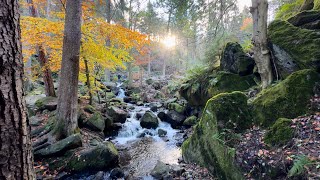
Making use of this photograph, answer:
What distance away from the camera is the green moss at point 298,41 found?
536 cm

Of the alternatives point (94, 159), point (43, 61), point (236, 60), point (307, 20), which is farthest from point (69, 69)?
point (307, 20)

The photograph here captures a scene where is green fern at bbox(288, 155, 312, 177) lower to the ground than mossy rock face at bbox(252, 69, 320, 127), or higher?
lower

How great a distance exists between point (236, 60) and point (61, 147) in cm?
744

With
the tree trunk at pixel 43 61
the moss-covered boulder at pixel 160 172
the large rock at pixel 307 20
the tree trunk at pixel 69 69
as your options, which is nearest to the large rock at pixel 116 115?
the tree trunk at pixel 43 61

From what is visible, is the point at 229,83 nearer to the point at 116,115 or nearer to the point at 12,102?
the point at 116,115

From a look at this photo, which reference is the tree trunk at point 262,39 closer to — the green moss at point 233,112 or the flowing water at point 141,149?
the green moss at point 233,112

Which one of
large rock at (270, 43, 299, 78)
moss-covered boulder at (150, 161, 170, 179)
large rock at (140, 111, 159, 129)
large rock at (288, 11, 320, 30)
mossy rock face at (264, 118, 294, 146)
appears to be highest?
large rock at (288, 11, 320, 30)

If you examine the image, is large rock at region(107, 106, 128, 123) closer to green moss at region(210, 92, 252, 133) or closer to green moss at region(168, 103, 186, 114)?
green moss at region(168, 103, 186, 114)

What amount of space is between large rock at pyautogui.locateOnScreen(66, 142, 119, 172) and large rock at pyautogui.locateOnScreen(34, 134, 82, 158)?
0.42 metres

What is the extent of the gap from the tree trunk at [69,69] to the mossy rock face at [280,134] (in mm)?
5862

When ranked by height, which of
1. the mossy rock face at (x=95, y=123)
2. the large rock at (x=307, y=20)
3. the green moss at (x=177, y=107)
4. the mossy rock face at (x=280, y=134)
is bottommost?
the mossy rock face at (x=95, y=123)

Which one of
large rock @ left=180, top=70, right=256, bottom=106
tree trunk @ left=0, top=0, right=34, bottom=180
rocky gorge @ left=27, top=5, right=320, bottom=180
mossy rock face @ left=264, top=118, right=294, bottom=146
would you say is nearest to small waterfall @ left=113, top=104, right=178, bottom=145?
rocky gorge @ left=27, top=5, right=320, bottom=180

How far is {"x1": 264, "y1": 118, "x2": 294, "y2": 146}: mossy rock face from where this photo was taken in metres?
3.80

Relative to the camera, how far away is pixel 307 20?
6.69 m
